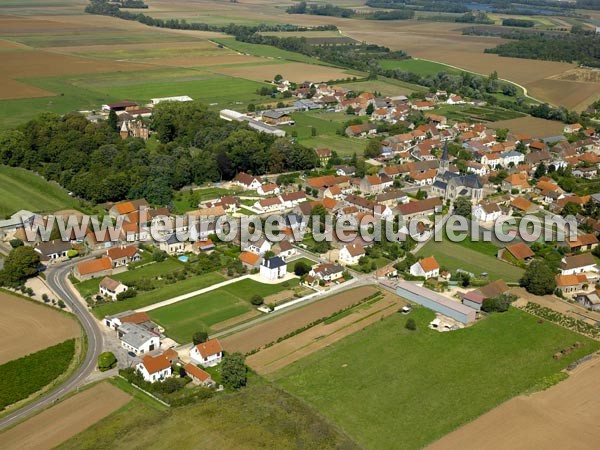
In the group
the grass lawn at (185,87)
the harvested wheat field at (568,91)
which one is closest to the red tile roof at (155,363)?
the grass lawn at (185,87)

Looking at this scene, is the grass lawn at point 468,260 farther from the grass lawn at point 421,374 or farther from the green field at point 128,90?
the green field at point 128,90

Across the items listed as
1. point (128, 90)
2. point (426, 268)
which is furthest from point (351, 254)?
point (128, 90)

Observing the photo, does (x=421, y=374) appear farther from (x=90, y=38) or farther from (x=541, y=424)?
(x=90, y=38)

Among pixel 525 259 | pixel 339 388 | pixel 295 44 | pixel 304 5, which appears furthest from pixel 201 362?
pixel 304 5

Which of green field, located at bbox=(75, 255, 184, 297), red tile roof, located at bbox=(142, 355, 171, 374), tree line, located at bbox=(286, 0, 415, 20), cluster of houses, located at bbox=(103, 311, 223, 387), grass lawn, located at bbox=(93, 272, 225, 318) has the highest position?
tree line, located at bbox=(286, 0, 415, 20)

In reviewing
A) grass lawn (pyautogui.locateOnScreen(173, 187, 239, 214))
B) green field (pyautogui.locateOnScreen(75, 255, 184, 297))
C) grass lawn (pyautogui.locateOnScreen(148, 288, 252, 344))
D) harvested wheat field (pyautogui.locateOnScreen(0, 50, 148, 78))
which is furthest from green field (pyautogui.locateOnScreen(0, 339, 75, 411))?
harvested wheat field (pyautogui.locateOnScreen(0, 50, 148, 78))

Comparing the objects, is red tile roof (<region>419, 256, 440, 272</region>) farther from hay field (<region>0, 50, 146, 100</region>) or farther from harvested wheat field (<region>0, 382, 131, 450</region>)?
hay field (<region>0, 50, 146, 100</region>)
